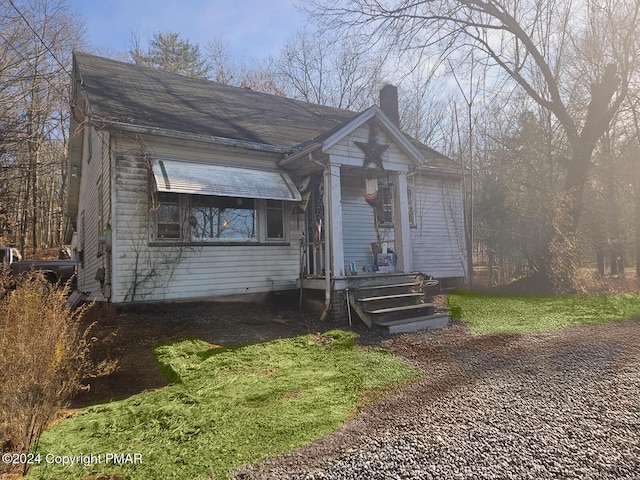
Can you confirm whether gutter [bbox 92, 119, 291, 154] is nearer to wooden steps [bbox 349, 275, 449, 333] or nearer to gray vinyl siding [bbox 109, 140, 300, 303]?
gray vinyl siding [bbox 109, 140, 300, 303]

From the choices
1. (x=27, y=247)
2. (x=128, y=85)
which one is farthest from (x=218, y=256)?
(x=27, y=247)

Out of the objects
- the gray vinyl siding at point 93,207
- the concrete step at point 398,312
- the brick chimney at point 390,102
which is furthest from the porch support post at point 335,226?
the brick chimney at point 390,102

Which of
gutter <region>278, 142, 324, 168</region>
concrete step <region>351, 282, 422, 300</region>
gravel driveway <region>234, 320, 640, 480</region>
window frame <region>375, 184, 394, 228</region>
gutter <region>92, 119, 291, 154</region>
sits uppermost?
gutter <region>92, 119, 291, 154</region>

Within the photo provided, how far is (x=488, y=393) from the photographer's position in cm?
384

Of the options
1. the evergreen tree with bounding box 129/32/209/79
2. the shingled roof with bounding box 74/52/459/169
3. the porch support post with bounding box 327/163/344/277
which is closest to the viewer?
the porch support post with bounding box 327/163/344/277

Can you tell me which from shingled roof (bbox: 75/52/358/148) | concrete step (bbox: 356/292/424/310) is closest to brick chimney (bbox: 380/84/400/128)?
shingled roof (bbox: 75/52/358/148)

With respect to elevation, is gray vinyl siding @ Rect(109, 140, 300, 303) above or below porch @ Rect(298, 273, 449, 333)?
above

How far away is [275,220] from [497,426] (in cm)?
672

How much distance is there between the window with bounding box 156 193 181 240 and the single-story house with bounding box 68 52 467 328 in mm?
21

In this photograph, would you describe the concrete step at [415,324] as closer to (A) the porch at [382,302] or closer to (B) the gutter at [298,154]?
(A) the porch at [382,302]

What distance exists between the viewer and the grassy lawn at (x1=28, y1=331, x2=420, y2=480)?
2771 millimetres

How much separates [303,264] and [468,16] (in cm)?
1093

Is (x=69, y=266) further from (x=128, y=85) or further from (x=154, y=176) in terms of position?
(x=154, y=176)

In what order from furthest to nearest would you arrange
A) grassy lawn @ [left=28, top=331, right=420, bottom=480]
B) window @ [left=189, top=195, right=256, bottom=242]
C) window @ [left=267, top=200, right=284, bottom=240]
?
window @ [left=267, top=200, right=284, bottom=240], window @ [left=189, top=195, right=256, bottom=242], grassy lawn @ [left=28, top=331, right=420, bottom=480]
